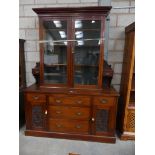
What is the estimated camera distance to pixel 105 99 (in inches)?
86.1

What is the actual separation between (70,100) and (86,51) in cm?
79

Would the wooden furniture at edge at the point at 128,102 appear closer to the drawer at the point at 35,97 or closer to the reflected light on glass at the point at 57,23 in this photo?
the reflected light on glass at the point at 57,23

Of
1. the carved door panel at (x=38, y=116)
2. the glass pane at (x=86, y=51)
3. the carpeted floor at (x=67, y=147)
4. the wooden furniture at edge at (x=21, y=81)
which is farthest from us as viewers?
the wooden furniture at edge at (x=21, y=81)

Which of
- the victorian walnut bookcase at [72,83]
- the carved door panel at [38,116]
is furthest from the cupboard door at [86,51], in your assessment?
the carved door panel at [38,116]

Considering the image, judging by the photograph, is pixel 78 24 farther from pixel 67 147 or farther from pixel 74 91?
pixel 67 147

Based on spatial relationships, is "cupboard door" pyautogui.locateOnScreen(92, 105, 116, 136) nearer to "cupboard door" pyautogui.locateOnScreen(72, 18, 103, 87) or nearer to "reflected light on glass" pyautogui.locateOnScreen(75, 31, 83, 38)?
"cupboard door" pyautogui.locateOnScreen(72, 18, 103, 87)

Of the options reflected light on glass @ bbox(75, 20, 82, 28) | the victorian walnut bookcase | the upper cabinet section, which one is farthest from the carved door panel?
reflected light on glass @ bbox(75, 20, 82, 28)

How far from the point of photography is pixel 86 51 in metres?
2.31

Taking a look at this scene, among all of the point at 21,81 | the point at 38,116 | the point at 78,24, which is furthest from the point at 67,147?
the point at 78,24

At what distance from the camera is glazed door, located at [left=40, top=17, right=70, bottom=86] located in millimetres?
2256

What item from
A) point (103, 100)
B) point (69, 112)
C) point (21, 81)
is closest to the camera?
point (103, 100)

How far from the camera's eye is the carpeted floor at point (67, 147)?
6.91 ft

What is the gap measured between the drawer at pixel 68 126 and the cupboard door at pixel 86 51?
592 millimetres

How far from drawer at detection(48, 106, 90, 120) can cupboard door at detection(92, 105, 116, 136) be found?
0.13 metres
